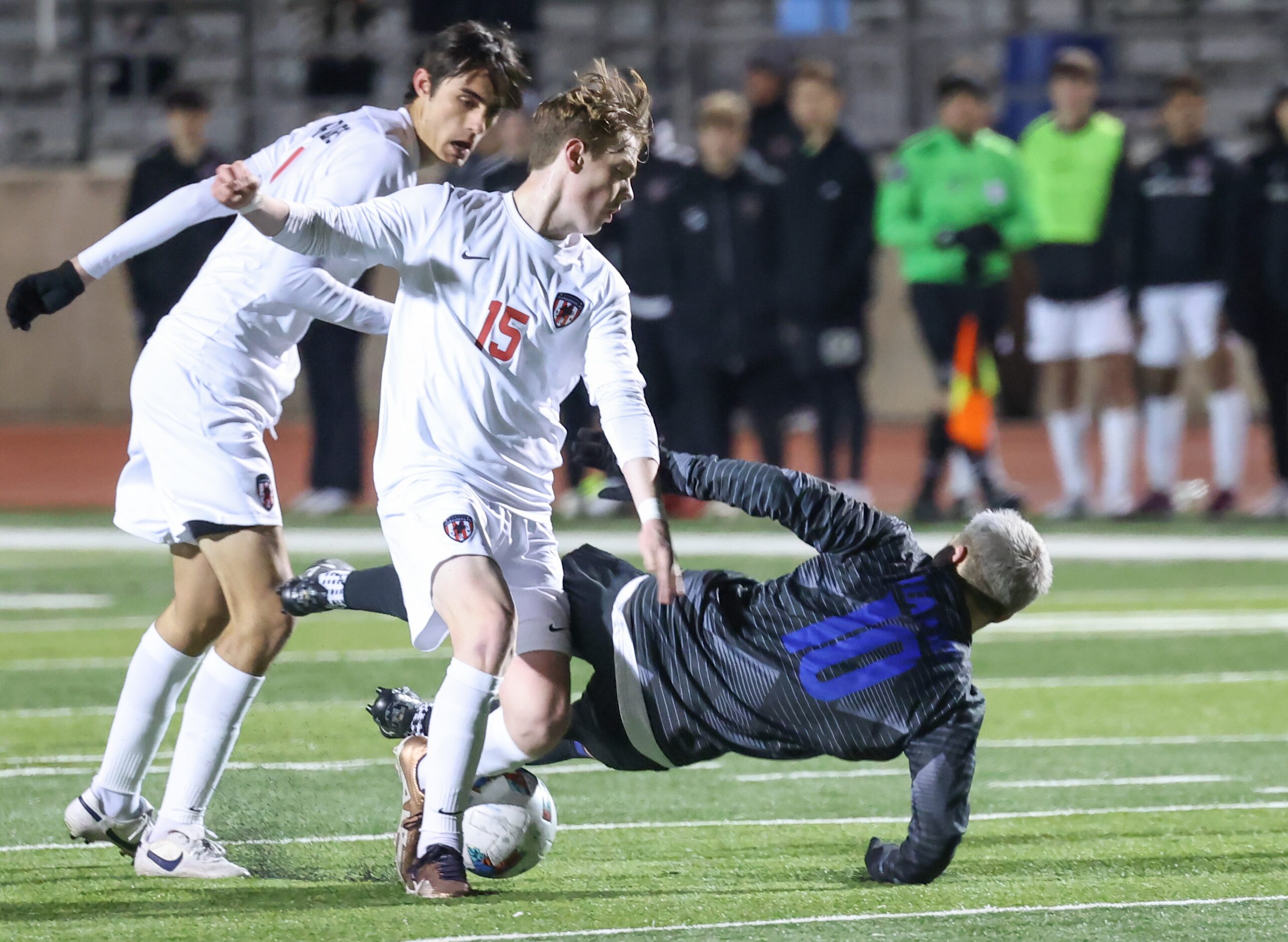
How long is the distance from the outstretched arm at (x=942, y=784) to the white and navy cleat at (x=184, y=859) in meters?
1.59

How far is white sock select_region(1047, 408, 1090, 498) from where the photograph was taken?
13844 millimetres

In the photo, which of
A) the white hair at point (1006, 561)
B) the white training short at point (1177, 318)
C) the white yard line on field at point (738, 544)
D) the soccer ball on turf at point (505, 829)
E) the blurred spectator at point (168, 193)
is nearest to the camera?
the white hair at point (1006, 561)

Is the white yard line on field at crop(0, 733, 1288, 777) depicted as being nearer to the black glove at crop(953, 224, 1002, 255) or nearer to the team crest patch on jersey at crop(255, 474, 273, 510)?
the team crest patch on jersey at crop(255, 474, 273, 510)

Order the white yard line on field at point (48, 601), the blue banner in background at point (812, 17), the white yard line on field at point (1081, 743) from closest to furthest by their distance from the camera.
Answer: the white yard line on field at point (1081, 743), the white yard line on field at point (48, 601), the blue banner in background at point (812, 17)

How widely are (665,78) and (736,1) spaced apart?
2656 mm

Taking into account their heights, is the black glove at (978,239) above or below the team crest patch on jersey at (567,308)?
below

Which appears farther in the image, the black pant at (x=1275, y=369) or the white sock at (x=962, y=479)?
the black pant at (x=1275, y=369)

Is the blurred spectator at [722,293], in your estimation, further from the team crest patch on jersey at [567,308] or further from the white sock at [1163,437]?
the team crest patch on jersey at [567,308]

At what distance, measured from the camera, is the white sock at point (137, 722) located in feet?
17.6

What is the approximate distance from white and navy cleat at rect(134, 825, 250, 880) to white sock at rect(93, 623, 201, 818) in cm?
20

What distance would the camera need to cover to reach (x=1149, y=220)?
44.3ft

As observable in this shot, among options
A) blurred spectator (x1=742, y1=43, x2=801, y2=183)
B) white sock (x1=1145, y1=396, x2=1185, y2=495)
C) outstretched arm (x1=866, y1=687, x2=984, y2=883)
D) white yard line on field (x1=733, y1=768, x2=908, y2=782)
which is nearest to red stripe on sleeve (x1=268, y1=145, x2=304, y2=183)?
outstretched arm (x1=866, y1=687, x2=984, y2=883)

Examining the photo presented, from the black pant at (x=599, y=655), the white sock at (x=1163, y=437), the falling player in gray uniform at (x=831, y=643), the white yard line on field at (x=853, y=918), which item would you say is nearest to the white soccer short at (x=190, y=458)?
the falling player in gray uniform at (x=831, y=643)

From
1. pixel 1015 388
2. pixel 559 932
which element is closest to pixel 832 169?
pixel 1015 388
